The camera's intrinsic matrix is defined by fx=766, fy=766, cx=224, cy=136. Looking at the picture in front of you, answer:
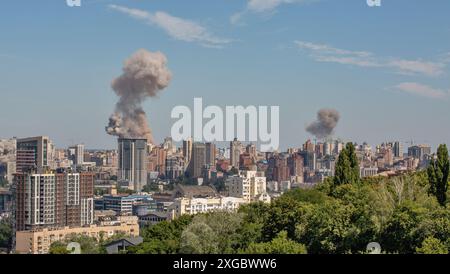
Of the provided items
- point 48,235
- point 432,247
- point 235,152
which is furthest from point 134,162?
point 432,247

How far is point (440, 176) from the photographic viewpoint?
25.0 feet

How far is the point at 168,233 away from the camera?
819 cm

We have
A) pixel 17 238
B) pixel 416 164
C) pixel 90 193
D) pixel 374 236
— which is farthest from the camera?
pixel 416 164

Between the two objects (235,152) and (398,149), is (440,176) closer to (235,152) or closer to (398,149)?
(235,152)

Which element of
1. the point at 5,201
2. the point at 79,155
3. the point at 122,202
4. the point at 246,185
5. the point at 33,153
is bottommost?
the point at 122,202

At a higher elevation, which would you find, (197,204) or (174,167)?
(174,167)

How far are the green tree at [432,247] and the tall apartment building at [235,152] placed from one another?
2166cm

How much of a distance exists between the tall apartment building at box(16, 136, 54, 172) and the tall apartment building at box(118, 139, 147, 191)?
4718 millimetres

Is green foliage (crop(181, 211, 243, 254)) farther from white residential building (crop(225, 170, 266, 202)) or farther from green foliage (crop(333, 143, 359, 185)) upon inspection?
white residential building (crop(225, 170, 266, 202))

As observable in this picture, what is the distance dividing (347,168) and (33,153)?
1774 cm

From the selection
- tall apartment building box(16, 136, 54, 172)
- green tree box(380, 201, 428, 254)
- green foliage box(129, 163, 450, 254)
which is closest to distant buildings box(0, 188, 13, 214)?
tall apartment building box(16, 136, 54, 172)
